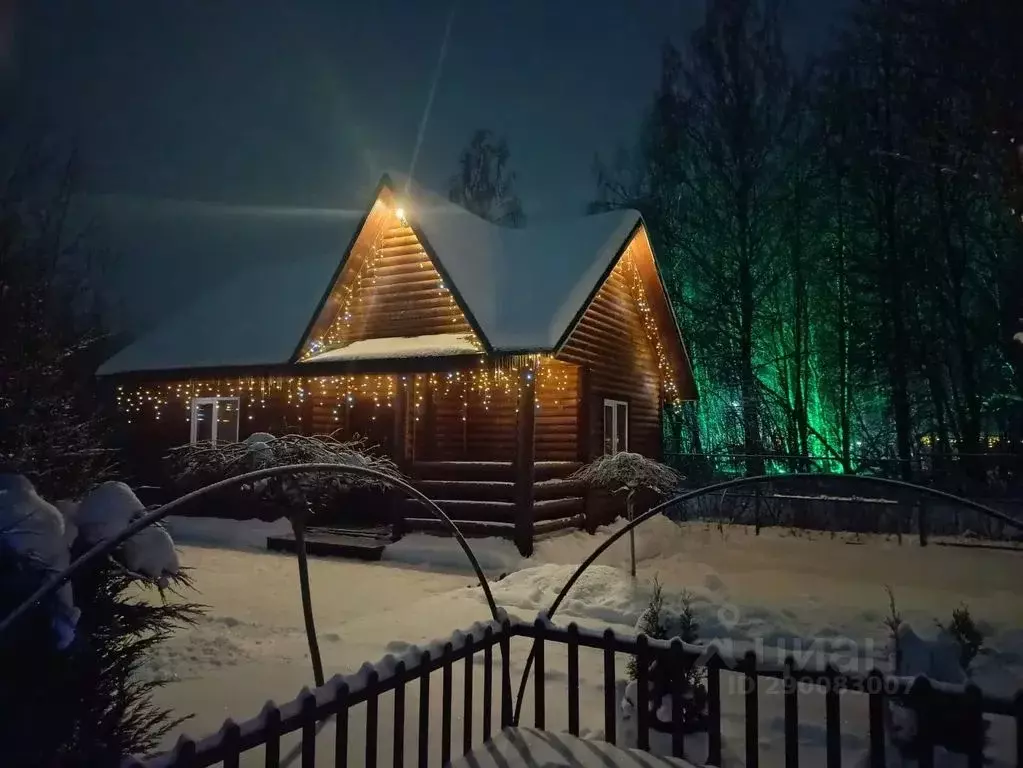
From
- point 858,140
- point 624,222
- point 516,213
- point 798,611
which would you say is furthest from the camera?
point 516,213

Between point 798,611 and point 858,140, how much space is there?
71.0 feet

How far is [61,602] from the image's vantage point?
3.20 m

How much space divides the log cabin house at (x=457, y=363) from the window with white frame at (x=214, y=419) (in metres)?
0.04

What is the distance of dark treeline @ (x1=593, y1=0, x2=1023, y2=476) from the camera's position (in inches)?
928

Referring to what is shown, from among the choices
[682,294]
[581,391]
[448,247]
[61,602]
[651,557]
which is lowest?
[651,557]

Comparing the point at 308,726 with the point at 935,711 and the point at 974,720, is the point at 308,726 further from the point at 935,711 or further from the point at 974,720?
the point at 935,711

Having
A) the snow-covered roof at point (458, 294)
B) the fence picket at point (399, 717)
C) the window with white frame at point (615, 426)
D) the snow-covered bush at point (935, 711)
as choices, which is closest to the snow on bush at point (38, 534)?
the fence picket at point (399, 717)

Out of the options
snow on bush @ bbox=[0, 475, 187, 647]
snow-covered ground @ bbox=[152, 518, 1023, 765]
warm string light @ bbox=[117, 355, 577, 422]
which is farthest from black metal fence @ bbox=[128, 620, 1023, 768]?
warm string light @ bbox=[117, 355, 577, 422]

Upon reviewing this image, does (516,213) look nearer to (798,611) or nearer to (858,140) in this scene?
(858,140)

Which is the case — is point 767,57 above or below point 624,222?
above

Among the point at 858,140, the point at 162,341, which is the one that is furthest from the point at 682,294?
the point at 162,341

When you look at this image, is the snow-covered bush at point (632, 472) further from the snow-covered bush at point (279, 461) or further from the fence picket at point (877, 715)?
the fence picket at point (877, 715)

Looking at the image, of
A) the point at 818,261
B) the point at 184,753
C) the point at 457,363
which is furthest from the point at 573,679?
the point at 818,261

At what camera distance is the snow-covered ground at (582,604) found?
5.42 m
